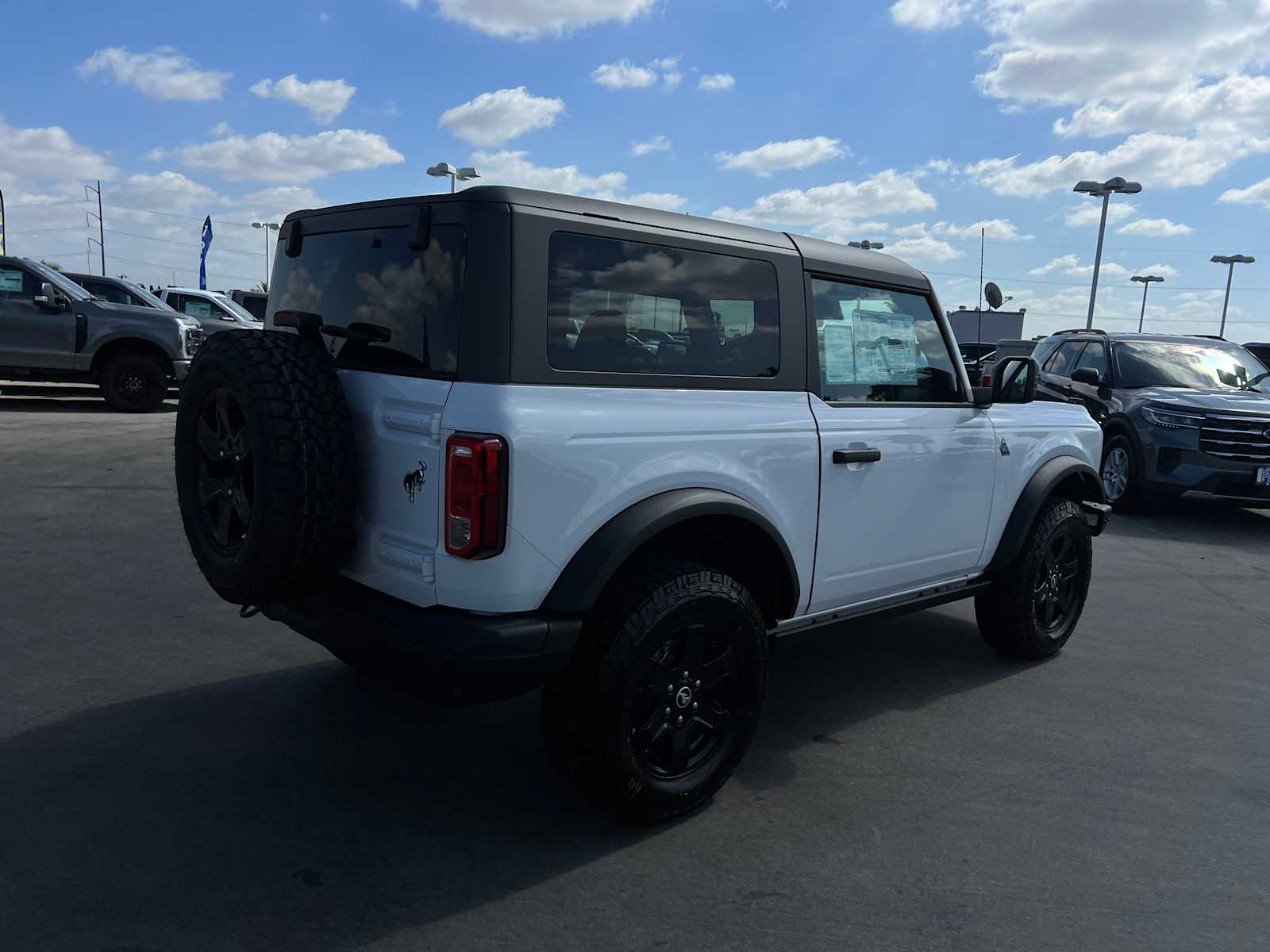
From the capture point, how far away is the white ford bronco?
2.77m

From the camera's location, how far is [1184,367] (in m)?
10.2

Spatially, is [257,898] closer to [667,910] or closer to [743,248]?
[667,910]

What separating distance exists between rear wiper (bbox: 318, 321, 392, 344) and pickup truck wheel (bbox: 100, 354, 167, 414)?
12.0 metres

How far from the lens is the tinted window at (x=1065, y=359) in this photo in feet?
36.6

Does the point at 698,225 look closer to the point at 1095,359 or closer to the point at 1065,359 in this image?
the point at 1095,359

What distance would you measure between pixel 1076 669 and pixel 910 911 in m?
2.63

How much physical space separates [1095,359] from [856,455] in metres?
8.29

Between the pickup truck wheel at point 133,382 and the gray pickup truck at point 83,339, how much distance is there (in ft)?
0.04

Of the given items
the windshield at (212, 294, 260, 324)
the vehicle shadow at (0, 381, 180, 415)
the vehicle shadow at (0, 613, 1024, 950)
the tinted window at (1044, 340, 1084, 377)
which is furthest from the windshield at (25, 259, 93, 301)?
the tinted window at (1044, 340, 1084, 377)

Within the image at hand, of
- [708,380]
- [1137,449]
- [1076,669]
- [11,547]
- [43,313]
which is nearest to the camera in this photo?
[708,380]

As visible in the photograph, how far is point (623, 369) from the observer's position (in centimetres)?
307

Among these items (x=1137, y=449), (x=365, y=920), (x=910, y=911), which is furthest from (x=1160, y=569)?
(x=365, y=920)

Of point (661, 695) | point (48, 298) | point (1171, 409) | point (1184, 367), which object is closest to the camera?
point (661, 695)

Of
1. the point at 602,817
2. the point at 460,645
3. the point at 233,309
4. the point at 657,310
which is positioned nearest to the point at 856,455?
the point at 657,310
